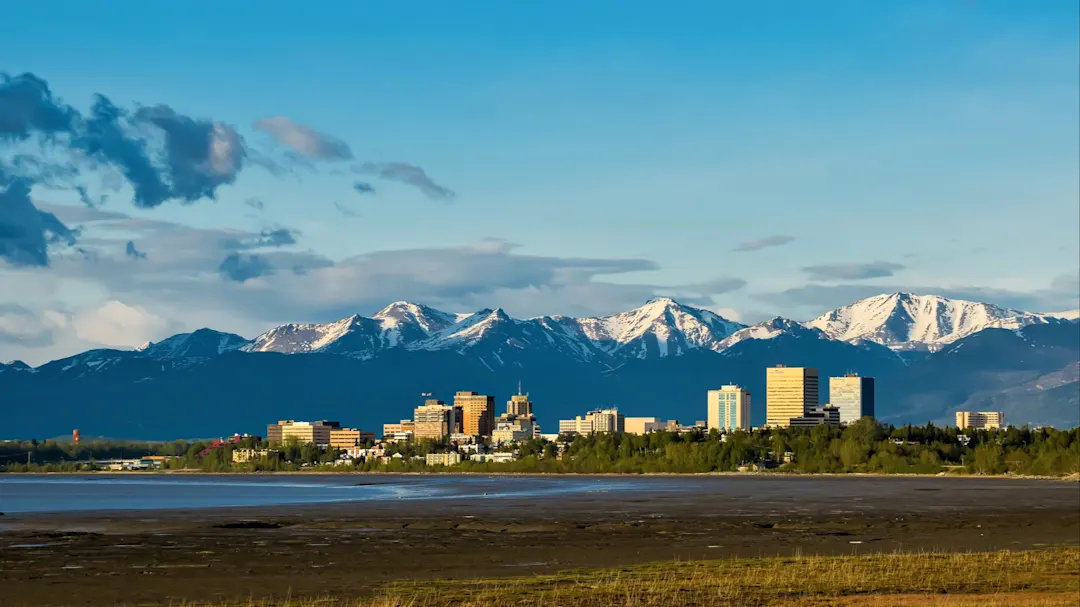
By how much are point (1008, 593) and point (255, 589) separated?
26635 millimetres

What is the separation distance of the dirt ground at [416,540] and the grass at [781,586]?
3.61 m

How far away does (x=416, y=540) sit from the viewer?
258 ft

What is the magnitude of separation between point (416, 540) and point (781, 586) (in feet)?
95.4

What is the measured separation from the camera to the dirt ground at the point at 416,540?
57.1 metres

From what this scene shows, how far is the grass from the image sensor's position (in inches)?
1944

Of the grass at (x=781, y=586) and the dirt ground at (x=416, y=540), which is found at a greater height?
the grass at (x=781, y=586)

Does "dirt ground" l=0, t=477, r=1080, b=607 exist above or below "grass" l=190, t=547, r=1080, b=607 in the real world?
below

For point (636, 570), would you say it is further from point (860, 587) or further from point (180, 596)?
point (180, 596)

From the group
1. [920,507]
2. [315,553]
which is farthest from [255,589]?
[920,507]

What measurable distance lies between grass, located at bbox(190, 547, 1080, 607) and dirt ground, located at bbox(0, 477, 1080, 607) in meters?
3.61

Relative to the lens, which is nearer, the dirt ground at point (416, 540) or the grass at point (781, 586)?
the grass at point (781, 586)

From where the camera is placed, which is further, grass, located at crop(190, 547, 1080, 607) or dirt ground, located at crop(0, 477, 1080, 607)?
dirt ground, located at crop(0, 477, 1080, 607)

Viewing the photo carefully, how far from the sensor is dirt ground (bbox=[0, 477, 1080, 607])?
187 ft

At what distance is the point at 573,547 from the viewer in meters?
73.5
